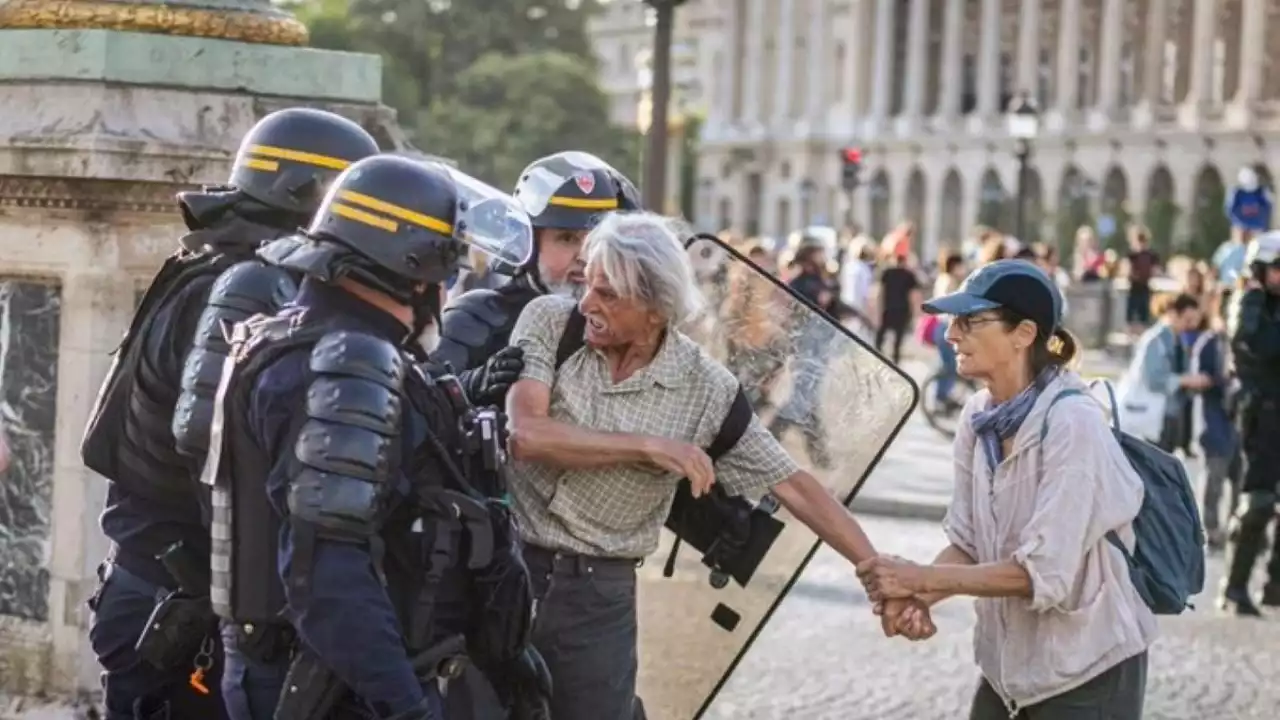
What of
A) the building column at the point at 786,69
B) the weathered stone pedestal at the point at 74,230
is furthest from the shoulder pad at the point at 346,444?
the building column at the point at 786,69

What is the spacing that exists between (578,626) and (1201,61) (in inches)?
2822

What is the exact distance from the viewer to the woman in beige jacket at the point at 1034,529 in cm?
504

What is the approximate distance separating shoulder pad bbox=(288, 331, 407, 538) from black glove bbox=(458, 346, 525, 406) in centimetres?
109

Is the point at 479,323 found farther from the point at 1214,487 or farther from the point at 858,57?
the point at 858,57

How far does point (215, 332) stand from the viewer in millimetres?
4742

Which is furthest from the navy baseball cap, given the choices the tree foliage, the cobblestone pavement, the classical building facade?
the tree foliage

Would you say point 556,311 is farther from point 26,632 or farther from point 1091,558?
point 26,632

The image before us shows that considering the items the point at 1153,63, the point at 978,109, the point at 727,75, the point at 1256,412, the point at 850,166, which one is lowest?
the point at 1256,412

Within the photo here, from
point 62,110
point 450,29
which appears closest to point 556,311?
point 62,110

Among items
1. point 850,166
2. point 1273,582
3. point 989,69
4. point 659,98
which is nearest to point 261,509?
point 1273,582

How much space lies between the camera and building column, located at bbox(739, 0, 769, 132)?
105m

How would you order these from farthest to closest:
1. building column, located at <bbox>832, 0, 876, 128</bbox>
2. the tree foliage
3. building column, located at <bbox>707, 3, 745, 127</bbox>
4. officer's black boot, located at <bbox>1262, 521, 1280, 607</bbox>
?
building column, located at <bbox>707, 3, 745, 127</bbox>, building column, located at <bbox>832, 0, 876, 128</bbox>, the tree foliage, officer's black boot, located at <bbox>1262, 521, 1280, 607</bbox>

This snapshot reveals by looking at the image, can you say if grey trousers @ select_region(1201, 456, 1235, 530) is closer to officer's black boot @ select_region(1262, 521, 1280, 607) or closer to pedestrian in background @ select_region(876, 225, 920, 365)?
officer's black boot @ select_region(1262, 521, 1280, 607)

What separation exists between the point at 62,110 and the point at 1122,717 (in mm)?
3339
